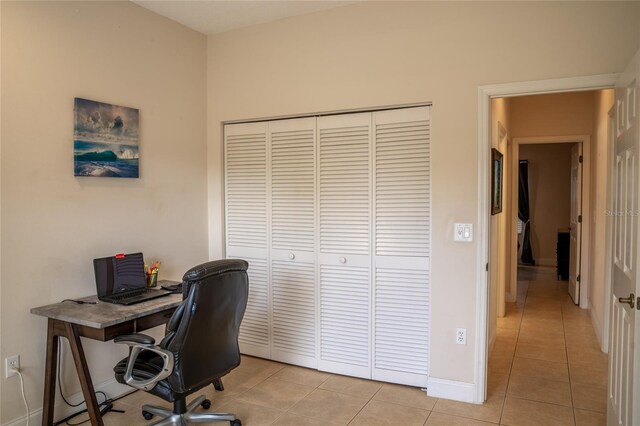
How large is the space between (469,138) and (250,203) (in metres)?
1.87

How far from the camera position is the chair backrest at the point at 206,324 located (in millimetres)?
2260

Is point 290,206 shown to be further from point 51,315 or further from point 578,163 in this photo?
point 578,163

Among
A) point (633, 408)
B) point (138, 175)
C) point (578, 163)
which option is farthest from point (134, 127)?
point (578, 163)

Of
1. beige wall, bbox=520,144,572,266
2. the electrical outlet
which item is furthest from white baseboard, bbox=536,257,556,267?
the electrical outlet

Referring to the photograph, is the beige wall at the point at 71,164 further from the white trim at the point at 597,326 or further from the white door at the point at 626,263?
the white trim at the point at 597,326

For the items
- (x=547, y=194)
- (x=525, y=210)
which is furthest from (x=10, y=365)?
(x=547, y=194)

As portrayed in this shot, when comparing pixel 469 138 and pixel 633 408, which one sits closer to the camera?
pixel 633 408

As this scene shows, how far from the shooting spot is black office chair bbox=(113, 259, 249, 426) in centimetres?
227

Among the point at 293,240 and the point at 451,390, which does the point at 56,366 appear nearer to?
the point at 293,240

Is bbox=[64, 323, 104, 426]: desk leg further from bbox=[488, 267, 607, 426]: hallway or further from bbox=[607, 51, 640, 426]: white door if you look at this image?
bbox=[607, 51, 640, 426]: white door

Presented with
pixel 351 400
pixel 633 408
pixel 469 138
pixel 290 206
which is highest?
pixel 469 138

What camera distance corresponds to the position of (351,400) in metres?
3.02

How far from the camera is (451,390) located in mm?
3016

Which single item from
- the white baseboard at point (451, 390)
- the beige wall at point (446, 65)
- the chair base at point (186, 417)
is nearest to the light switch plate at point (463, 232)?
the beige wall at point (446, 65)
